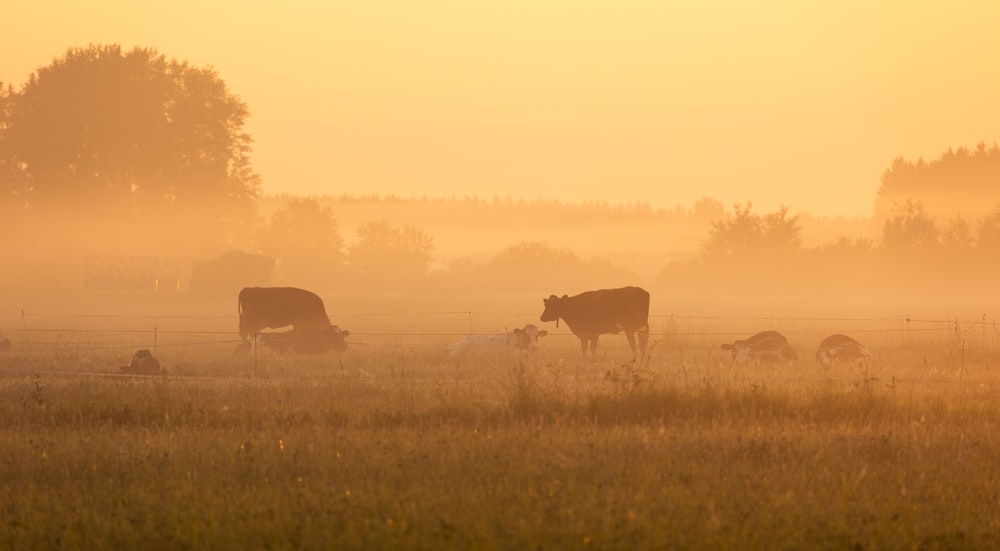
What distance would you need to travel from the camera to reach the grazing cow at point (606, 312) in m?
33.6

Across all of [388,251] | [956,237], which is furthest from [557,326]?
[388,251]

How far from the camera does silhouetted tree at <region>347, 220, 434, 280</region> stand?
9850 centimetres

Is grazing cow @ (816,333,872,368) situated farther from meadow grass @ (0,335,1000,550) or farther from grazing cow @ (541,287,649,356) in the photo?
grazing cow @ (541,287,649,356)

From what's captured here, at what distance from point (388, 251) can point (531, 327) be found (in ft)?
228

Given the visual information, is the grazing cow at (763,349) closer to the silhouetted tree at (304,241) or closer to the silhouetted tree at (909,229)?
the silhouetted tree at (909,229)

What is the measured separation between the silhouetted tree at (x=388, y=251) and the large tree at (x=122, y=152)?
21.1 meters

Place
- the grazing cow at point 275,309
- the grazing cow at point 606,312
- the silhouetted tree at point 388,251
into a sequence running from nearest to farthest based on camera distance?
the grazing cow at point 606,312
the grazing cow at point 275,309
the silhouetted tree at point 388,251

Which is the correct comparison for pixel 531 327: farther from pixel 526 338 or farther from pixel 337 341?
pixel 337 341

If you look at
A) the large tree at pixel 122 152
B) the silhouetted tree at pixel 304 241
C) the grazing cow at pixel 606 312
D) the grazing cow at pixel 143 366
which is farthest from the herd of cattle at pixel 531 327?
the silhouetted tree at pixel 304 241

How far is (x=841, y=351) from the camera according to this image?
87.0ft

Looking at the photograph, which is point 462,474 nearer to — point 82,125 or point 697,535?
point 697,535

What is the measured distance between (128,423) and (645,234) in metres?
171

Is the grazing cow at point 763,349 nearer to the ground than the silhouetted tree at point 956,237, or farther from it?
nearer to the ground

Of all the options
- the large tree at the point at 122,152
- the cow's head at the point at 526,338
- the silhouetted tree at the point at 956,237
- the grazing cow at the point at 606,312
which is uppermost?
the large tree at the point at 122,152
